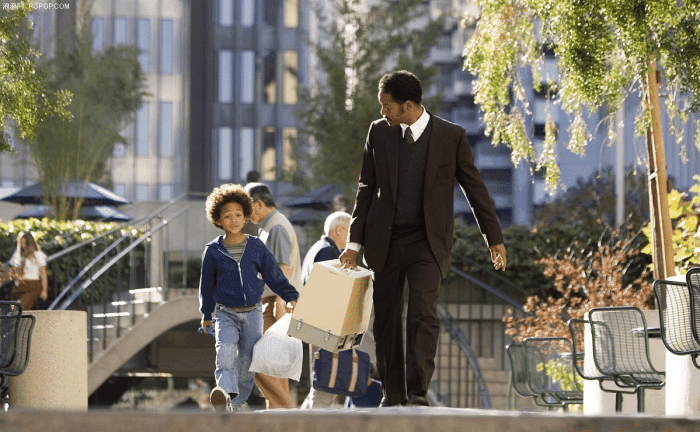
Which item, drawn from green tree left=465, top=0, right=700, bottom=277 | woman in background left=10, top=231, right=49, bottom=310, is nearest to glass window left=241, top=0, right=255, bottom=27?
woman in background left=10, top=231, right=49, bottom=310

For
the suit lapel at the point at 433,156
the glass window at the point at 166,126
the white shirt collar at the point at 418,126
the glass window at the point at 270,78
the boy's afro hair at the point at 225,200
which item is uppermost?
the glass window at the point at 270,78

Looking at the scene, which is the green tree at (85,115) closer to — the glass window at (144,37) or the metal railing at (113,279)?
the metal railing at (113,279)

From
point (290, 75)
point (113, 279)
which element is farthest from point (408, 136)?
point (290, 75)

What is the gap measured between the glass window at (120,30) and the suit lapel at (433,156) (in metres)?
37.2

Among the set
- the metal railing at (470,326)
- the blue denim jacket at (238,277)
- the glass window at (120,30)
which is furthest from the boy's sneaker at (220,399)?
the glass window at (120,30)

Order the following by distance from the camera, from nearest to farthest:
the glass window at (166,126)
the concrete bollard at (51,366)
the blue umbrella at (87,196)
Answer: the concrete bollard at (51,366), the blue umbrella at (87,196), the glass window at (166,126)

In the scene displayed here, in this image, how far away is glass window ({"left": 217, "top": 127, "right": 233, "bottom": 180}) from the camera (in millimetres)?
40875

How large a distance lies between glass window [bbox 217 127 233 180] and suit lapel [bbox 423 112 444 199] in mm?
34830

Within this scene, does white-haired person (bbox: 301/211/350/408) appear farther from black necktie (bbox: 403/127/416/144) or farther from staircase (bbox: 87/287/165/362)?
staircase (bbox: 87/287/165/362)

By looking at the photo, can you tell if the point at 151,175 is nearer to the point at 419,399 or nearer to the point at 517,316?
the point at 517,316

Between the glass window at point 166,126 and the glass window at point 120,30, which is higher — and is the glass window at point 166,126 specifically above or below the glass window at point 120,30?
below

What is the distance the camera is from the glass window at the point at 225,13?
4119cm

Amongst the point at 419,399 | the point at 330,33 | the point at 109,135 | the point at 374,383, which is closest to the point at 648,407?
the point at 374,383

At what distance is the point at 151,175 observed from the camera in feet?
141
